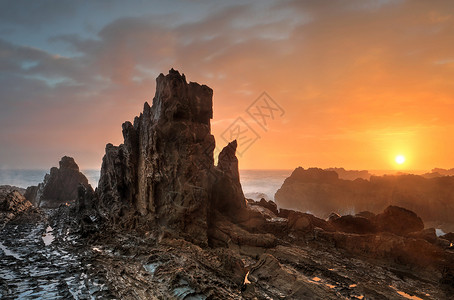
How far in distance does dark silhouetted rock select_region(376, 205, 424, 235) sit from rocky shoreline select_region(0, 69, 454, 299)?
0.14 meters

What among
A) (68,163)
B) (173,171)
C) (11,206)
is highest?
(68,163)

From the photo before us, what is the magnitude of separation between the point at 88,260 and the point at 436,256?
31615 millimetres

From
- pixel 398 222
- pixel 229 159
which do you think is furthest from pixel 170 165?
pixel 398 222

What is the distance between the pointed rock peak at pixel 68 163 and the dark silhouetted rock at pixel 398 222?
73.3 metres

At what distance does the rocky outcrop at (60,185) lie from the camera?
59.0m

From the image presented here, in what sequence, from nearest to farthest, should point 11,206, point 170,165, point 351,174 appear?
point 170,165 → point 11,206 → point 351,174

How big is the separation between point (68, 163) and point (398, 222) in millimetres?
76789

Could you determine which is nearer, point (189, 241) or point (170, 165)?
point (189, 241)

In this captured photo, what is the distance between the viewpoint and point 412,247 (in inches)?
891

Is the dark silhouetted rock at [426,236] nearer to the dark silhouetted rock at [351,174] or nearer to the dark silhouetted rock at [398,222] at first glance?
the dark silhouetted rock at [398,222]

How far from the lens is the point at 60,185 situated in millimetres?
61969

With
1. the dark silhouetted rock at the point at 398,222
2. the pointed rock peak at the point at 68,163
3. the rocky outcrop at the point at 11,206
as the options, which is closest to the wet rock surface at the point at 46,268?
the rocky outcrop at the point at 11,206

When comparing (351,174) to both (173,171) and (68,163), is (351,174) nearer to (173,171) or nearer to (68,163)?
(68,163)

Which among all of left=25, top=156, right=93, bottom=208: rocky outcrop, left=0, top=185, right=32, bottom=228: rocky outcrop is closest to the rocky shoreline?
left=0, top=185, right=32, bottom=228: rocky outcrop
